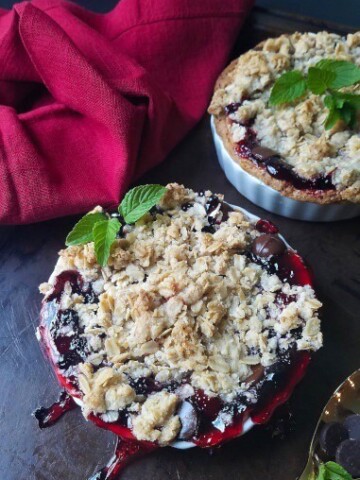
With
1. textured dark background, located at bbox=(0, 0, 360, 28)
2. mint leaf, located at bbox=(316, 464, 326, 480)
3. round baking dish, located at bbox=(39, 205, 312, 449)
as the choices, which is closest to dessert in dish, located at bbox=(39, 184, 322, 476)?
round baking dish, located at bbox=(39, 205, 312, 449)

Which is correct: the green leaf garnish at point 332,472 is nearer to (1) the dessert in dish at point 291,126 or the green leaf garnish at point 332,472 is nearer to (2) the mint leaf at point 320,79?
(1) the dessert in dish at point 291,126

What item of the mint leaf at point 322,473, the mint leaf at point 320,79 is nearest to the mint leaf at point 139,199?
the mint leaf at point 320,79

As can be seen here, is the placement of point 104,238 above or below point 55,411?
above

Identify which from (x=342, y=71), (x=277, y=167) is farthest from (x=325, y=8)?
(x=277, y=167)

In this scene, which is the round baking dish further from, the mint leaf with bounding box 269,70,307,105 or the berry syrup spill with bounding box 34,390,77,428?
the mint leaf with bounding box 269,70,307,105

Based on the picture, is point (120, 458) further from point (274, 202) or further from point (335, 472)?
point (274, 202)
